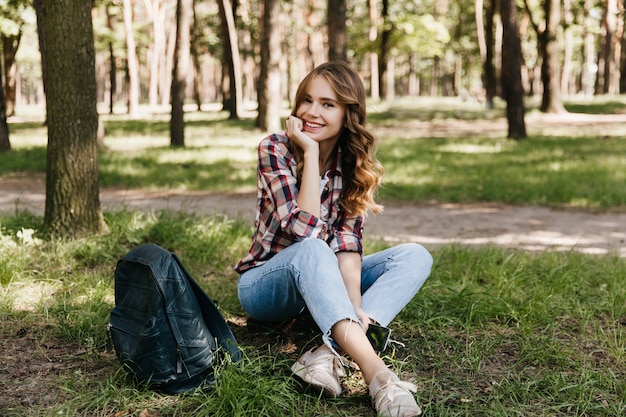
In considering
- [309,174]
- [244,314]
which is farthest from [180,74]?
[309,174]

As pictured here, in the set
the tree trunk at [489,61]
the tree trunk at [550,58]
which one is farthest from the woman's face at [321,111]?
the tree trunk at [489,61]

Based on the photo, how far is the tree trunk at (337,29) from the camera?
43.5 feet

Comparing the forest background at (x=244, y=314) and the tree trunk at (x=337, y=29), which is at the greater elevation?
the tree trunk at (x=337, y=29)

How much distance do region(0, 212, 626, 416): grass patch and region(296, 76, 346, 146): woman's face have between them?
1080mm

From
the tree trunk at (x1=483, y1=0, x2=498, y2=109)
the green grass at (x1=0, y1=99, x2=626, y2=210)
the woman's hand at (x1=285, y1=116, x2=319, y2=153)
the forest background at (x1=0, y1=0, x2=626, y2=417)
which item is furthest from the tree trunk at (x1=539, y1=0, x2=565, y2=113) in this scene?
the woman's hand at (x1=285, y1=116, x2=319, y2=153)

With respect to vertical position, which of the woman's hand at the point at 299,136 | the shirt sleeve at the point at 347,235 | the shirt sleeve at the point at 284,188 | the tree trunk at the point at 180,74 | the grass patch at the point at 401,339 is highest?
the tree trunk at the point at 180,74

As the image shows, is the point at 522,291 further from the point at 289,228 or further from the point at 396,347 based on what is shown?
the point at 289,228

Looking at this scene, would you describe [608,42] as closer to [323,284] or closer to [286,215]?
[286,215]

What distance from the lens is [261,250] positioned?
3180 mm

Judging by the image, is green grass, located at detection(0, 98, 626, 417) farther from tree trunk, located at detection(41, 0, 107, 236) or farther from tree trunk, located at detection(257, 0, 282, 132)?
tree trunk, located at detection(257, 0, 282, 132)

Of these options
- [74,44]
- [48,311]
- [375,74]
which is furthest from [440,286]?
[375,74]

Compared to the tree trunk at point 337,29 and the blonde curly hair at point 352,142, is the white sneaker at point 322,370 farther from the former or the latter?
the tree trunk at point 337,29

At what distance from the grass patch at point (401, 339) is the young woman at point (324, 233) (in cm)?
26

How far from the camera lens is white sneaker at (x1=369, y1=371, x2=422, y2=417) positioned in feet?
8.16
